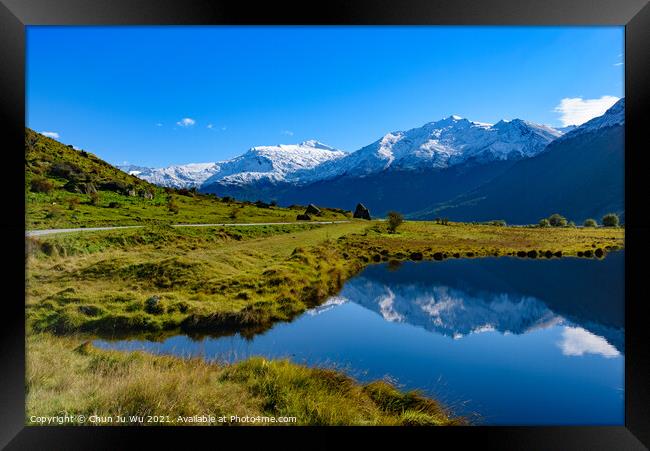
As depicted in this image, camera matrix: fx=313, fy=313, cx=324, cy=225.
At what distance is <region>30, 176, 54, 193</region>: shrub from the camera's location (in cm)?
749

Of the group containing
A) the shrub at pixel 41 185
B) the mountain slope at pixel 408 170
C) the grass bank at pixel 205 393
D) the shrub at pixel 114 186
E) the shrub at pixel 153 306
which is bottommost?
the grass bank at pixel 205 393

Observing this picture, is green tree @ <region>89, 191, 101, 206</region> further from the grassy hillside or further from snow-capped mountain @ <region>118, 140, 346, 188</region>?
snow-capped mountain @ <region>118, 140, 346, 188</region>

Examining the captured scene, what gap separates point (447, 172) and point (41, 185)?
44.3 metres

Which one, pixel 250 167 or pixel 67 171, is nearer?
pixel 67 171

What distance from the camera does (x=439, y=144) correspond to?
93.5 feet

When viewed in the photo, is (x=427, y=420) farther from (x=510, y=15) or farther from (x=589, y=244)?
(x=589, y=244)

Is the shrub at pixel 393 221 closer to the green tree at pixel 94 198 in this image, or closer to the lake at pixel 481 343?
the lake at pixel 481 343

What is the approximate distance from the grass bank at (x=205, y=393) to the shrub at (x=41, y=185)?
4.33 metres

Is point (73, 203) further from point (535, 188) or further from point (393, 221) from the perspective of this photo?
point (535, 188)

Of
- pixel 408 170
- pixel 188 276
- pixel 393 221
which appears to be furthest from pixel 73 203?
pixel 408 170

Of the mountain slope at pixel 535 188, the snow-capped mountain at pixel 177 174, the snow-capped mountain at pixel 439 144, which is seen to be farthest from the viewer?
the mountain slope at pixel 535 188

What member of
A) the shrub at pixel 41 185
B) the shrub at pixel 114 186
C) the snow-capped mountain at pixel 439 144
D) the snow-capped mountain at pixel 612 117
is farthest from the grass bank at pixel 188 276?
the snow-capped mountain at pixel 439 144

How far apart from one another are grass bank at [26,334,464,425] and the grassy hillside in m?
2.99

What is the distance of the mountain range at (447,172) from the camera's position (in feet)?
33.6
